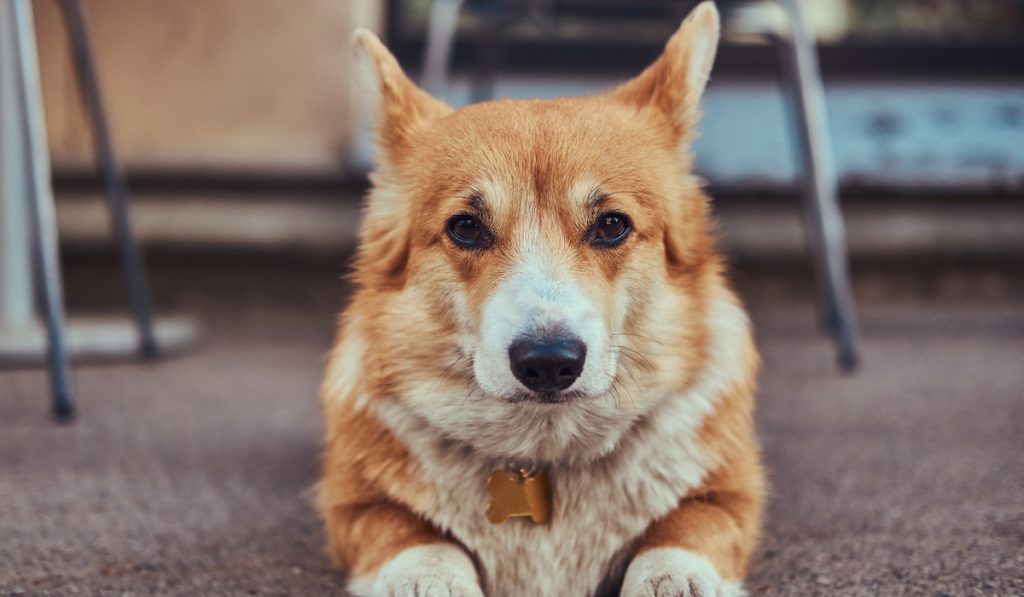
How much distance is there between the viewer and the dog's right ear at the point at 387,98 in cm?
167

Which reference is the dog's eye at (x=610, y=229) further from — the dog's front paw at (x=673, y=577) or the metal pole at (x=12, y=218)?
the metal pole at (x=12, y=218)

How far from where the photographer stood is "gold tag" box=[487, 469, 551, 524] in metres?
1.38

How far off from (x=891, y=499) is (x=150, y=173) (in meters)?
3.51

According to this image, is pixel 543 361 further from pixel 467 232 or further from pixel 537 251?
pixel 467 232

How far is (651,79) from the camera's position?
1.70 metres

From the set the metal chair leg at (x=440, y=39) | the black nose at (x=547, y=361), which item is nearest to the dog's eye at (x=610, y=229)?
the black nose at (x=547, y=361)

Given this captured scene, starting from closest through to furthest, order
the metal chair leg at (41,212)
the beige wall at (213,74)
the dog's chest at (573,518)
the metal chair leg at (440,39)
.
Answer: the dog's chest at (573,518)
the metal chair leg at (41,212)
the metal chair leg at (440,39)
the beige wall at (213,74)

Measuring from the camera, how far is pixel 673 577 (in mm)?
1267

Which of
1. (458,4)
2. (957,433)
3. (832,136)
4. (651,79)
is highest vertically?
(458,4)

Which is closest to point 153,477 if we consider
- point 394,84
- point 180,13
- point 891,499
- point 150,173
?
point 394,84

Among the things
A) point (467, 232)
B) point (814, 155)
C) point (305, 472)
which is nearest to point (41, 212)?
point (305, 472)

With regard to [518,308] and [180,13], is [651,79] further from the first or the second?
[180,13]

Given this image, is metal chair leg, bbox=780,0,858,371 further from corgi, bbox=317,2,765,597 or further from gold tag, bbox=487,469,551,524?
gold tag, bbox=487,469,551,524

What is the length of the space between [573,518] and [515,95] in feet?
12.3
